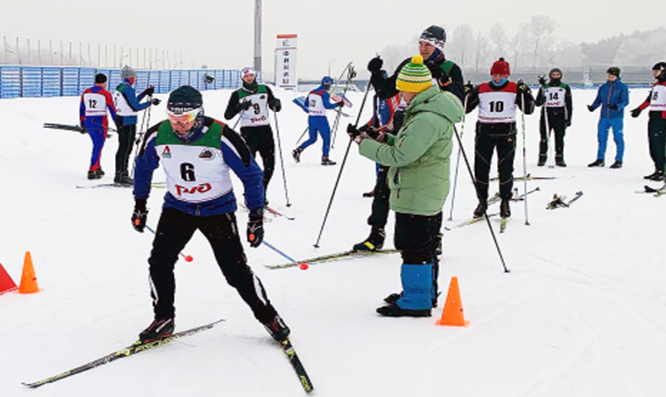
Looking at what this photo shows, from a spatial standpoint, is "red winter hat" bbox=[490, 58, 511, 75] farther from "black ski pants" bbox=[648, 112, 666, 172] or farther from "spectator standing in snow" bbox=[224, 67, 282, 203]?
"black ski pants" bbox=[648, 112, 666, 172]

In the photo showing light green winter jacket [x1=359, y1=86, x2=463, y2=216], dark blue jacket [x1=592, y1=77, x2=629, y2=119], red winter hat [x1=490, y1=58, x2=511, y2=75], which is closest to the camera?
light green winter jacket [x1=359, y1=86, x2=463, y2=216]

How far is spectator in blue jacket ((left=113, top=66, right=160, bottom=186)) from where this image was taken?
11359 mm

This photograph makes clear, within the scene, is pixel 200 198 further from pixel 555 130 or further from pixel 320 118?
pixel 555 130

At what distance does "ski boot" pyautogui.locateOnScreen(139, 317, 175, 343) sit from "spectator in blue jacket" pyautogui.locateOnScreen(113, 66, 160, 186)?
24.3ft

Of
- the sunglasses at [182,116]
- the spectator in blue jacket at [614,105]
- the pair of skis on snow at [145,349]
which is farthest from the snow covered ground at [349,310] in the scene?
the spectator in blue jacket at [614,105]

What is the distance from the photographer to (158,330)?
4258 mm

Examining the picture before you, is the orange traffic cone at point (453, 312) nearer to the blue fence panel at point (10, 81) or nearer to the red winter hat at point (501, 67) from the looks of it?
the red winter hat at point (501, 67)

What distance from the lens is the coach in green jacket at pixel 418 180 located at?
459 cm

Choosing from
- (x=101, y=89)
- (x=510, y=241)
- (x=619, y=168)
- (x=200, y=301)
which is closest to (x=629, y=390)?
(x=200, y=301)

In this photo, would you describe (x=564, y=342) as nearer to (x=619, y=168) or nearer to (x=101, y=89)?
(x=101, y=89)

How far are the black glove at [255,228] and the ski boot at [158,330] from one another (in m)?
0.80

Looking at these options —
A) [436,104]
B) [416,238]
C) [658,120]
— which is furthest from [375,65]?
[658,120]

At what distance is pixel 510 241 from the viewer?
7520mm

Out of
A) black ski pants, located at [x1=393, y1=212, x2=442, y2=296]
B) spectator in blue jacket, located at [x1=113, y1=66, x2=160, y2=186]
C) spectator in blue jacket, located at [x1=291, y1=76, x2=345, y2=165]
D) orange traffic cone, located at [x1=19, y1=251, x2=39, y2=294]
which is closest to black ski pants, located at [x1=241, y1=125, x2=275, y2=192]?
spectator in blue jacket, located at [x1=113, y1=66, x2=160, y2=186]
